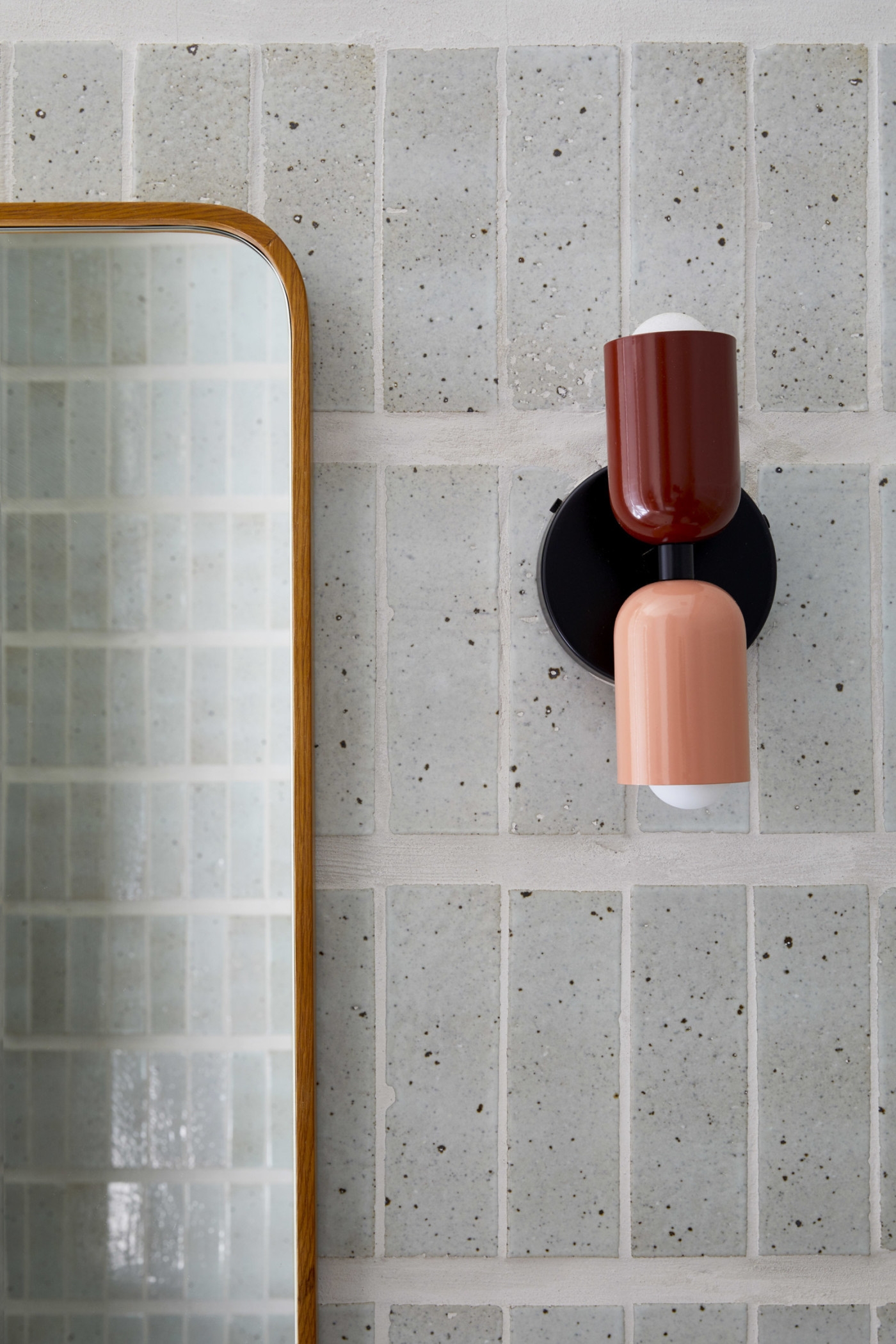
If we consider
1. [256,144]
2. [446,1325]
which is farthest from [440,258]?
[446,1325]

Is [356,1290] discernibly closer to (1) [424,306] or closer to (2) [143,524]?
(2) [143,524]

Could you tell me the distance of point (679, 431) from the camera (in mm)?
510

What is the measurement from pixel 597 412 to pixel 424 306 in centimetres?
14

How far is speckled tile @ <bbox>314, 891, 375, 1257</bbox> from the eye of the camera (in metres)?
0.61

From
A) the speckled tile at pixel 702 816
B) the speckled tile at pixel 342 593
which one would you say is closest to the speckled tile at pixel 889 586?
the speckled tile at pixel 702 816

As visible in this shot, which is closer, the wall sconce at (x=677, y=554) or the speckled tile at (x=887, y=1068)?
the wall sconce at (x=677, y=554)

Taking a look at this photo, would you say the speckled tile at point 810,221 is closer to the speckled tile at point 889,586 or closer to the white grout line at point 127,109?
the speckled tile at point 889,586

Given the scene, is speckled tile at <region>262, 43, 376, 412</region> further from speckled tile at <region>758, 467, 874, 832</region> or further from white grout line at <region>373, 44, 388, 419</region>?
speckled tile at <region>758, 467, 874, 832</region>

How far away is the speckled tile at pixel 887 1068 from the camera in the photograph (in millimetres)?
618

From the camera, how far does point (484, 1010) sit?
62 centimetres

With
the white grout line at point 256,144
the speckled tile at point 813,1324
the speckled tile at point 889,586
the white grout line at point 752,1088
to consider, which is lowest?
the speckled tile at point 813,1324

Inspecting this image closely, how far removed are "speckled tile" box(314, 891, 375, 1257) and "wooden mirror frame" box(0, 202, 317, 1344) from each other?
0.02 m

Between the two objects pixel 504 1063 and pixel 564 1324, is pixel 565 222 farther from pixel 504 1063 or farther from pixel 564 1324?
pixel 564 1324

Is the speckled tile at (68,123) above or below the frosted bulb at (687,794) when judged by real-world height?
above
